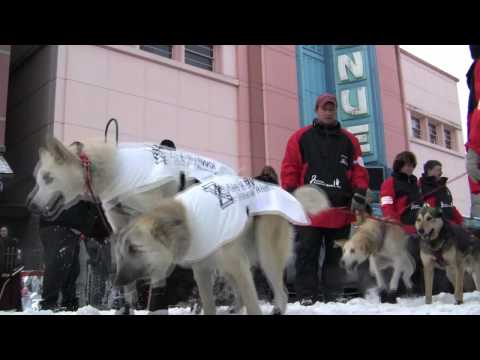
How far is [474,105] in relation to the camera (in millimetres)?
3666

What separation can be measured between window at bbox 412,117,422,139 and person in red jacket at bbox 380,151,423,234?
12.9 m

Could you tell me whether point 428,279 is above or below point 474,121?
below

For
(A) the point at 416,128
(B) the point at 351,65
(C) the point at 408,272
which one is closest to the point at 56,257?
(C) the point at 408,272

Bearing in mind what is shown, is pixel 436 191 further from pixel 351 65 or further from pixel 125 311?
pixel 351 65

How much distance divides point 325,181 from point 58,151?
226 centimetres

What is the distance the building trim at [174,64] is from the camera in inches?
426

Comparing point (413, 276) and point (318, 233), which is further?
point (413, 276)

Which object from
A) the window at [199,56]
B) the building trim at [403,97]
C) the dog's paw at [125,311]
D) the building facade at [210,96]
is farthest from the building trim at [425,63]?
the dog's paw at [125,311]

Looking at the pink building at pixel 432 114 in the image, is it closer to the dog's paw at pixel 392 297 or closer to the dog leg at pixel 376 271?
the dog leg at pixel 376 271
